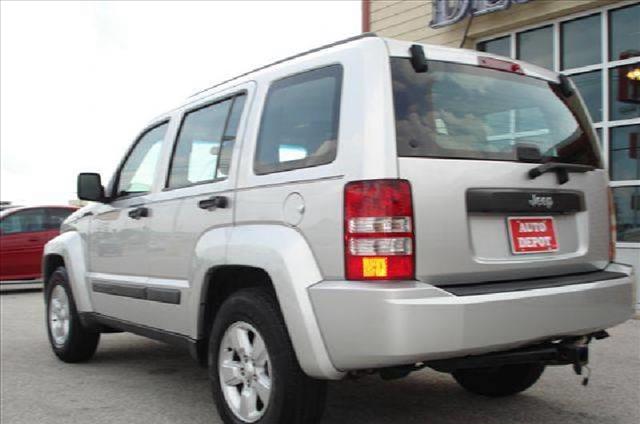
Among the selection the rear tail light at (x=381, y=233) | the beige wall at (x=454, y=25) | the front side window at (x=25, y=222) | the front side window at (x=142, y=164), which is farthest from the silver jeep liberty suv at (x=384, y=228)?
the front side window at (x=25, y=222)

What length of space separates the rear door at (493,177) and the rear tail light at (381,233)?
5 centimetres

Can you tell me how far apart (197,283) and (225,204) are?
50 centimetres

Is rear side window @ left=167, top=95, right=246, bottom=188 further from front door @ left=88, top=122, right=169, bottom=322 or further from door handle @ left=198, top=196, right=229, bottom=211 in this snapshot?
front door @ left=88, top=122, right=169, bottom=322

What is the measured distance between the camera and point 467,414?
409 cm

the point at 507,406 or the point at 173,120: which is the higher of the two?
the point at 173,120

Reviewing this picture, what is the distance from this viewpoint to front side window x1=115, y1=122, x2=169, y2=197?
189 inches

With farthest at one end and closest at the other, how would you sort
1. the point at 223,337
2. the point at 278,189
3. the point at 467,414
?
1. the point at 467,414
2. the point at 223,337
3. the point at 278,189

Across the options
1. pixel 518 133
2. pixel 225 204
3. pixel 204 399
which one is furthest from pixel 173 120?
pixel 518 133

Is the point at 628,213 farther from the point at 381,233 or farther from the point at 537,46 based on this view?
the point at 381,233

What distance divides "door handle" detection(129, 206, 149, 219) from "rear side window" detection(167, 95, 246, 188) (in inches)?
9.9

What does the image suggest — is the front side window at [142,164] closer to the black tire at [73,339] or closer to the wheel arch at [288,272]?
the black tire at [73,339]

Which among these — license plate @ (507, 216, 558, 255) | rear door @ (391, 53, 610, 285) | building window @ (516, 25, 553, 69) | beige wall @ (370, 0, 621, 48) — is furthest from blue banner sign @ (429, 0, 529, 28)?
license plate @ (507, 216, 558, 255)

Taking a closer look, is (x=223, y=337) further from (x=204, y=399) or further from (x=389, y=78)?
(x=389, y=78)

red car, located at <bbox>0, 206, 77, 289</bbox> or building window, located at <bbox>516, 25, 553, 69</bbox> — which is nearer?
building window, located at <bbox>516, 25, 553, 69</bbox>
